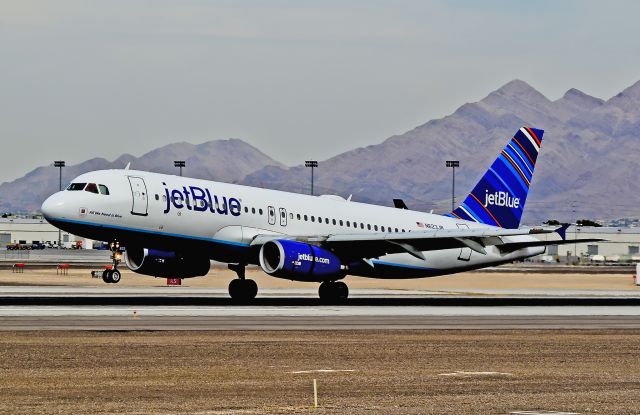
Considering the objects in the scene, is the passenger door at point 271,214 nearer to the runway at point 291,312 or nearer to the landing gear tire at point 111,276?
the runway at point 291,312

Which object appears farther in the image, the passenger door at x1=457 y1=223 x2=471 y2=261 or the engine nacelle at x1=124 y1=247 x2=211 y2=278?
the passenger door at x1=457 y1=223 x2=471 y2=261

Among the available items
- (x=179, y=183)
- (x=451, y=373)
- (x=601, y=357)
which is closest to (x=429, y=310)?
(x=179, y=183)

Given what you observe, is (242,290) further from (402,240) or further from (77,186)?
(77,186)

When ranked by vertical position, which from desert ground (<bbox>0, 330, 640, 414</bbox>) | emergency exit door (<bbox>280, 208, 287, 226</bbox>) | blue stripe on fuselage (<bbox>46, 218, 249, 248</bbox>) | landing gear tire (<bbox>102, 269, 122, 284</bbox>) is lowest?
desert ground (<bbox>0, 330, 640, 414</bbox>)

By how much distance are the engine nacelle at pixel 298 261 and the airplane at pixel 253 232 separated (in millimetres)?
44

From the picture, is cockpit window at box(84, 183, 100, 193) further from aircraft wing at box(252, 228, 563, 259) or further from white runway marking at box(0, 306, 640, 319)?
aircraft wing at box(252, 228, 563, 259)

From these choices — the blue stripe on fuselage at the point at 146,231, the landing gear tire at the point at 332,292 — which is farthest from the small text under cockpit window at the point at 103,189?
the landing gear tire at the point at 332,292

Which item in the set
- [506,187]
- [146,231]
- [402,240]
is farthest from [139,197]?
[506,187]

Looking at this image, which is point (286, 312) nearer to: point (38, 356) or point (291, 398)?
point (38, 356)

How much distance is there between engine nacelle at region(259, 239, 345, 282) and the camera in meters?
53.6

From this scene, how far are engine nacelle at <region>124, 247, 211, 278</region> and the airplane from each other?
5cm

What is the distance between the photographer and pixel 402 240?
56.9 m

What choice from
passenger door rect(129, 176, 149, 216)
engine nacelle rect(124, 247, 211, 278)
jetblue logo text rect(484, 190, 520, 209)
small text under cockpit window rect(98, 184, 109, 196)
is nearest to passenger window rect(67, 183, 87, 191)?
small text under cockpit window rect(98, 184, 109, 196)

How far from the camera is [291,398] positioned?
75.1ft
